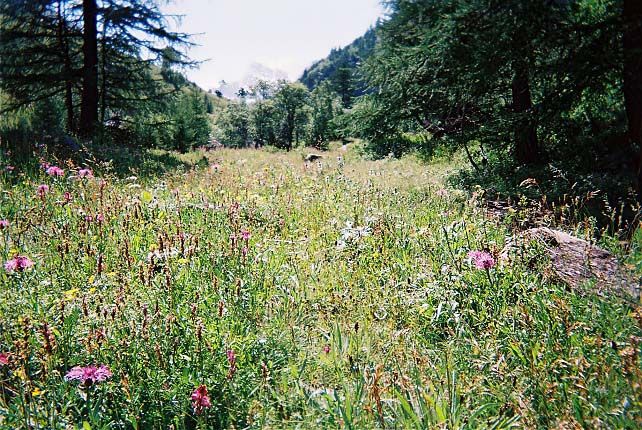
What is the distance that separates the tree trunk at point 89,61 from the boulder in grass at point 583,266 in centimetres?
1419

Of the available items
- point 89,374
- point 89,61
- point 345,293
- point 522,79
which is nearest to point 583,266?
point 345,293

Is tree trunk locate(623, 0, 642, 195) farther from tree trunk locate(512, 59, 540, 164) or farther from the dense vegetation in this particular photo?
tree trunk locate(512, 59, 540, 164)

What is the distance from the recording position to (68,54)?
13938 mm

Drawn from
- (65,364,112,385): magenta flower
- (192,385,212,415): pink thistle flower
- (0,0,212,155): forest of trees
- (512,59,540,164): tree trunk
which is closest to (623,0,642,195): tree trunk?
(512,59,540,164): tree trunk

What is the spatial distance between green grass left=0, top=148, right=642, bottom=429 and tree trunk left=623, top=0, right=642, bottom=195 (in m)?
4.46

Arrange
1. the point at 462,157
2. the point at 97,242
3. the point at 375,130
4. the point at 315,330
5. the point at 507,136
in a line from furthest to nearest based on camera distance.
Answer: the point at 462,157, the point at 375,130, the point at 507,136, the point at 97,242, the point at 315,330

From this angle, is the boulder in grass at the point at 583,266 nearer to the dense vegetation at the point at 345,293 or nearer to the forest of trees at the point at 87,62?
the dense vegetation at the point at 345,293

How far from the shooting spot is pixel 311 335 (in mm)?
2695

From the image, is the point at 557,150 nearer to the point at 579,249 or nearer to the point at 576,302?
the point at 579,249

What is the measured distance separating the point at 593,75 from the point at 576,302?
237 inches

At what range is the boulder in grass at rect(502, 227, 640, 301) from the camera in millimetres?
2424

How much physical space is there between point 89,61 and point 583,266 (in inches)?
611

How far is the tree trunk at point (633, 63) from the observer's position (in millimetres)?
6086

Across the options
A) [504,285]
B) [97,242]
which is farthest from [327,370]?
[97,242]
